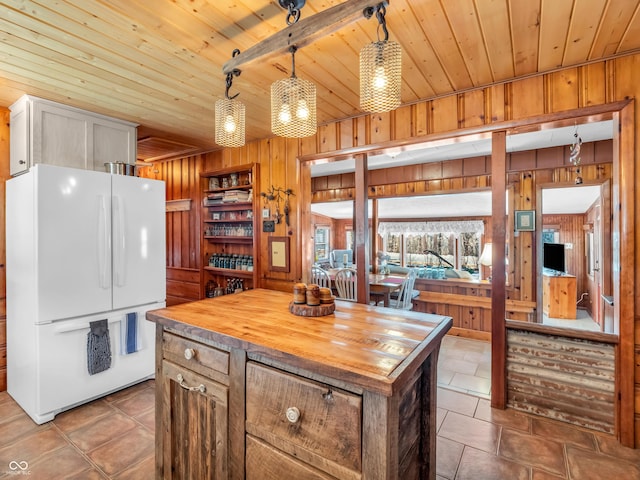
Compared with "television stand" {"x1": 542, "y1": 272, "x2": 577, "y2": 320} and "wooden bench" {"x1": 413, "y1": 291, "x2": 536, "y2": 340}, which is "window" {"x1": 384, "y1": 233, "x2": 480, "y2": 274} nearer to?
"television stand" {"x1": 542, "y1": 272, "x2": 577, "y2": 320}

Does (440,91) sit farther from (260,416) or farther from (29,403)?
(29,403)

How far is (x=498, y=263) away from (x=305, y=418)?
2.03 meters

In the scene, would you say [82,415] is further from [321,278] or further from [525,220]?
[525,220]

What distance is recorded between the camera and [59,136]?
2.75m

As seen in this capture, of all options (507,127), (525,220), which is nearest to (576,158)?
(525,220)

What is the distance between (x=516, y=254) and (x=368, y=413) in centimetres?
398

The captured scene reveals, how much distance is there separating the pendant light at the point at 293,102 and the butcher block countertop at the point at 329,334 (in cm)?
97

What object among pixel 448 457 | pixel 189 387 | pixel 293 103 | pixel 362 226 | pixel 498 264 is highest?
pixel 293 103

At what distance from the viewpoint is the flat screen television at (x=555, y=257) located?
5.95m

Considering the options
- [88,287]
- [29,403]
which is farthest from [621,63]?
[29,403]

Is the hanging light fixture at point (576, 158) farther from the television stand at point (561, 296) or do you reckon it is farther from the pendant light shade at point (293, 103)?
the pendant light shade at point (293, 103)

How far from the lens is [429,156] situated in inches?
169

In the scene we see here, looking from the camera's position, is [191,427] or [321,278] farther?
[321,278]

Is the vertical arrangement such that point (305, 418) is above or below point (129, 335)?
above
